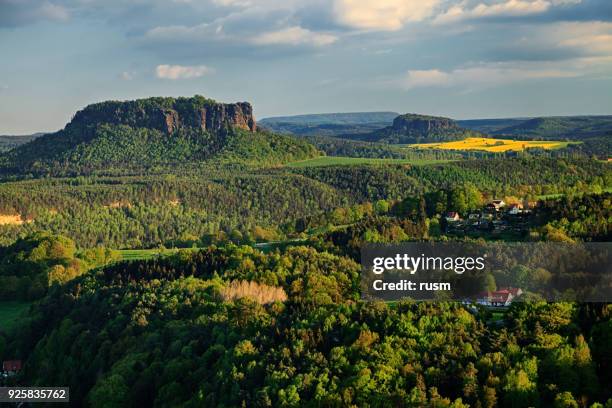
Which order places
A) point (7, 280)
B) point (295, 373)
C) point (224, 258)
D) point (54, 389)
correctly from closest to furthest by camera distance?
point (295, 373) → point (54, 389) → point (224, 258) → point (7, 280)

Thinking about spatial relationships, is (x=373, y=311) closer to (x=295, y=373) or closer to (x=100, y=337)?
(x=295, y=373)

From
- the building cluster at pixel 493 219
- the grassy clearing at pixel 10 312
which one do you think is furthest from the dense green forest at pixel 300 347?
the building cluster at pixel 493 219

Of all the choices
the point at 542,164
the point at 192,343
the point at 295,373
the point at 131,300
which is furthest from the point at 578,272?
the point at 542,164

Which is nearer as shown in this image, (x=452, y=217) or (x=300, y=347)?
(x=300, y=347)

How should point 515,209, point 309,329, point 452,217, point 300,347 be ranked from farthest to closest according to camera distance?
point 452,217, point 515,209, point 309,329, point 300,347

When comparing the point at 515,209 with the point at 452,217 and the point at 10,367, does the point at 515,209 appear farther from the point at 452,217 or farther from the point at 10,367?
the point at 10,367

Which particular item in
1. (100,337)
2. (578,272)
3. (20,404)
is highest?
(578,272)

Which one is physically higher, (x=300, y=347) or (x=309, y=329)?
(x=309, y=329)

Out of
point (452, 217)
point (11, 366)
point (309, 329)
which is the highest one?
point (452, 217)

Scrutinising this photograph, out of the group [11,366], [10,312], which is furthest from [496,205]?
[11,366]
